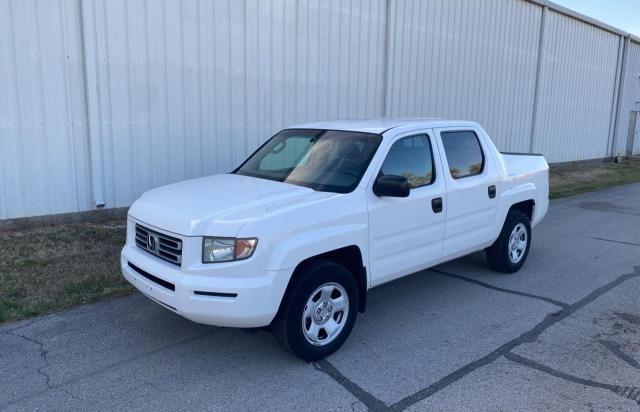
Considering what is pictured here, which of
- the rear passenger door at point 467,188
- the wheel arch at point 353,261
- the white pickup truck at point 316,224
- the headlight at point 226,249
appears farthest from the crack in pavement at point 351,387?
the rear passenger door at point 467,188

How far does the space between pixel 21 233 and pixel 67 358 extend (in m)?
3.83

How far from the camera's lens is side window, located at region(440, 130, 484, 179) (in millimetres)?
5434

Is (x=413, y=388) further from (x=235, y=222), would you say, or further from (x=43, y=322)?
(x=43, y=322)

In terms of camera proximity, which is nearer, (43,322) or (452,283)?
(43,322)

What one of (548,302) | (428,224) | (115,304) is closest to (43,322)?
(115,304)

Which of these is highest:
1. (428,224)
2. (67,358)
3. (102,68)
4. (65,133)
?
(102,68)

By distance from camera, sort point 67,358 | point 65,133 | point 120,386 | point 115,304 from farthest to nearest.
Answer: point 65,133, point 115,304, point 67,358, point 120,386

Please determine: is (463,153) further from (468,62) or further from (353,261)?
(468,62)

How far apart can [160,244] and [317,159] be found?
165 centimetres

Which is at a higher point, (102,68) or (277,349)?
(102,68)

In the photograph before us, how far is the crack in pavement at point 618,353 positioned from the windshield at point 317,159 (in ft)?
8.30

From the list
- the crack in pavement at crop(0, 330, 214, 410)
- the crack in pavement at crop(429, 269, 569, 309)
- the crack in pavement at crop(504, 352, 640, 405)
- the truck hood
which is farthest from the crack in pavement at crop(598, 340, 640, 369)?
the crack in pavement at crop(0, 330, 214, 410)

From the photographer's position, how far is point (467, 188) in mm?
5445

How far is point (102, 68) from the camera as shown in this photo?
25.9 feet
